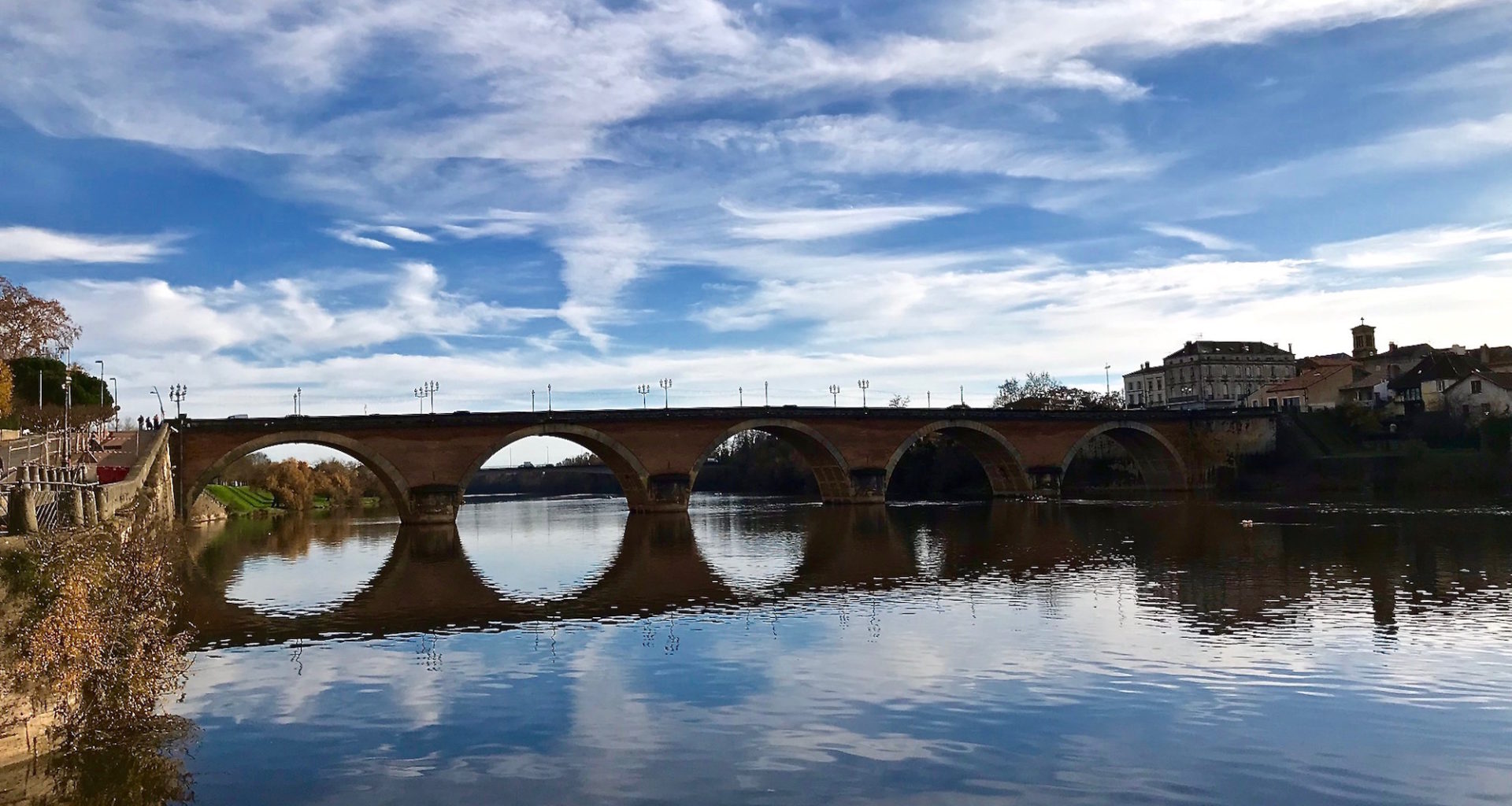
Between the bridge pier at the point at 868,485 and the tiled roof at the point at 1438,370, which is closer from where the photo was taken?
the bridge pier at the point at 868,485

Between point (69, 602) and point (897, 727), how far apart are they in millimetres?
8190

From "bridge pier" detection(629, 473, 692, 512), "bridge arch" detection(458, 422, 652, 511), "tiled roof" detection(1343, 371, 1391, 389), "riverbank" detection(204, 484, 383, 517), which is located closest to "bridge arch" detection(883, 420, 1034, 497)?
"bridge pier" detection(629, 473, 692, 512)

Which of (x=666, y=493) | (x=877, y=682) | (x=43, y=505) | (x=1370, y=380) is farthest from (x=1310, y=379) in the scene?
(x=43, y=505)

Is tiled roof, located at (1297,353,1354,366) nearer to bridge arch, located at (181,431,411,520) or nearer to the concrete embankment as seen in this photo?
bridge arch, located at (181,431,411,520)

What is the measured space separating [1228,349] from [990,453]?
66659 millimetres

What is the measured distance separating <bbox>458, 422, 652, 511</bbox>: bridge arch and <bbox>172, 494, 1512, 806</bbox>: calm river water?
2345cm

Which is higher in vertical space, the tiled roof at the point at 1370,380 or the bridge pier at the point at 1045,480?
the tiled roof at the point at 1370,380

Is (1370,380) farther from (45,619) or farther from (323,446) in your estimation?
(45,619)

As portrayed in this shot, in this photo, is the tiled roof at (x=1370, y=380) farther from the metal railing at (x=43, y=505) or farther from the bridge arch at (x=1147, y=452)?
the metal railing at (x=43, y=505)

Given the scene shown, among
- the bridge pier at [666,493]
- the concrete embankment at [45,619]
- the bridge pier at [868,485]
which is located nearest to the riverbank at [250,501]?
the bridge pier at [666,493]

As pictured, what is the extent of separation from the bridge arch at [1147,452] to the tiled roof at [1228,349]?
4968cm

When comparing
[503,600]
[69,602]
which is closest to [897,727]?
[69,602]

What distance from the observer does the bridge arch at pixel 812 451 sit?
194ft

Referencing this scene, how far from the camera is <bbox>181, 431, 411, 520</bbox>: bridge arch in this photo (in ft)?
162
